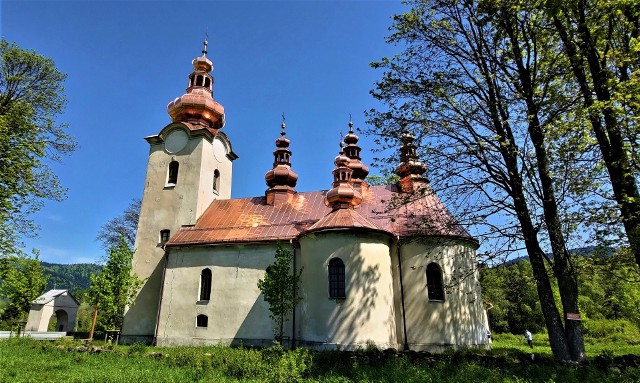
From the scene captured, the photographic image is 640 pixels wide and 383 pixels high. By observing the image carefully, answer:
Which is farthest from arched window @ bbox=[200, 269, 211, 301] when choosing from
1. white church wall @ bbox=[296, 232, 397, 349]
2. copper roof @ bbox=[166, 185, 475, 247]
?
white church wall @ bbox=[296, 232, 397, 349]

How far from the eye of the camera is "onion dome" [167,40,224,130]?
24125 millimetres

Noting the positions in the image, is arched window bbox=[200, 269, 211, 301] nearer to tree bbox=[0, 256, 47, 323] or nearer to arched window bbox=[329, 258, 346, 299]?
arched window bbox=[329, 258, 346, 299]

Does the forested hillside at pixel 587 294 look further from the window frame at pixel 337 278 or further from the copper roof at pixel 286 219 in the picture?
the window frame at pixel 337 278

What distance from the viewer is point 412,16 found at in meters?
11.0

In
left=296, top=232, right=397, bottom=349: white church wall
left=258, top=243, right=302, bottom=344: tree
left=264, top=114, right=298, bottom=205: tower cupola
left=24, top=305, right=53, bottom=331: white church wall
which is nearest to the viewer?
left=296, top=232, right=397, bottom=349: white church wall

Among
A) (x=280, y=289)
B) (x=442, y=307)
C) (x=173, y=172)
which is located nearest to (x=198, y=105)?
(x=173, y=172)

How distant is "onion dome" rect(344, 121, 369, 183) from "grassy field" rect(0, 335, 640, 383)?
15187mm

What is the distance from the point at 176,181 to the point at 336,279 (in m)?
11.9

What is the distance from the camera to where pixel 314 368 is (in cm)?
1079

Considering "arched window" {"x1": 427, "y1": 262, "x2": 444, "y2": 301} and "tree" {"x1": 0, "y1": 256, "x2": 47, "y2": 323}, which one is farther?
"tree" {"x1": 0, "y1": 256, "x2": 47, "y2": 323}

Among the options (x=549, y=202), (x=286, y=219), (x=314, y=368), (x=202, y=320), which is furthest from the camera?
(x=286, y=219)

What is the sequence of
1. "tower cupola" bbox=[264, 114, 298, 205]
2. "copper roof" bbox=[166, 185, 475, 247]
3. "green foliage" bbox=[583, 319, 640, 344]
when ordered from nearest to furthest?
"copper roof" bbox=[166, 185, 475, 247]
"tower cupola" bbox=[264, 114, 298, 205]
"green foliage" bbox=[583, 319, 640, 344]

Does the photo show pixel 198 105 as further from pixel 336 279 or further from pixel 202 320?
pixel 336 279

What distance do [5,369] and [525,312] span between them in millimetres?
42366
